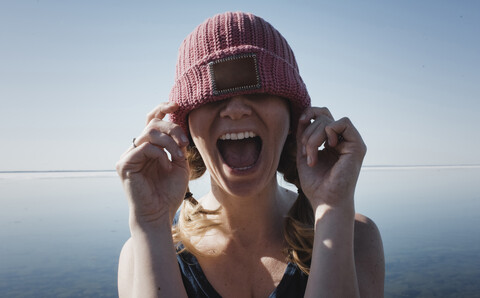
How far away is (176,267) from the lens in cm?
188

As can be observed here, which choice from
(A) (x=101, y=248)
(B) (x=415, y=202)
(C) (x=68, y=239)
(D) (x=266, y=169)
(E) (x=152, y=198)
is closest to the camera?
(E) (x=152, y=198)

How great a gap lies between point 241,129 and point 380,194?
10.4 metres

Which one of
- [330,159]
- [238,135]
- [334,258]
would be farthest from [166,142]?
[334,258]

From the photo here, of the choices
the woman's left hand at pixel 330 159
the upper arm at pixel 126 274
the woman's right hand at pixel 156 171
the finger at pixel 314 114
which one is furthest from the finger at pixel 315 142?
the upper arm at pixel 126 274

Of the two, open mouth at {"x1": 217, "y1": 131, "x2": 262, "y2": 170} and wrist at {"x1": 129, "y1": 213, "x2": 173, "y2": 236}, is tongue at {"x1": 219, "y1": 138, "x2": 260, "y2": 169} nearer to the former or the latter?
open mouth at {"x1": 217, "y1": 131, "x2": 262, "y2": 170}

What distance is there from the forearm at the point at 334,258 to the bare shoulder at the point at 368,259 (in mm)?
272

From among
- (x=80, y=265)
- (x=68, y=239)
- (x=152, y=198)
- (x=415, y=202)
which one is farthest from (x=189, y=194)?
(x=415, y=202)

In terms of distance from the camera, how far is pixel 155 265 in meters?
1.83

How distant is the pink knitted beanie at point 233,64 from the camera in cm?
197

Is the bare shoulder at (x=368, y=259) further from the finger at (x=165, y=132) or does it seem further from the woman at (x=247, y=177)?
the finger at (x=165, y=132)

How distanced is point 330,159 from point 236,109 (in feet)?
2.16

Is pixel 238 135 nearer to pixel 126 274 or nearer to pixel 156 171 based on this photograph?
pixel 156 171

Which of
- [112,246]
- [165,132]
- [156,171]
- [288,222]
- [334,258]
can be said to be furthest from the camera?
[112,246]

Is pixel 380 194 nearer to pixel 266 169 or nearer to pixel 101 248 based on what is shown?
pixel 101 248
